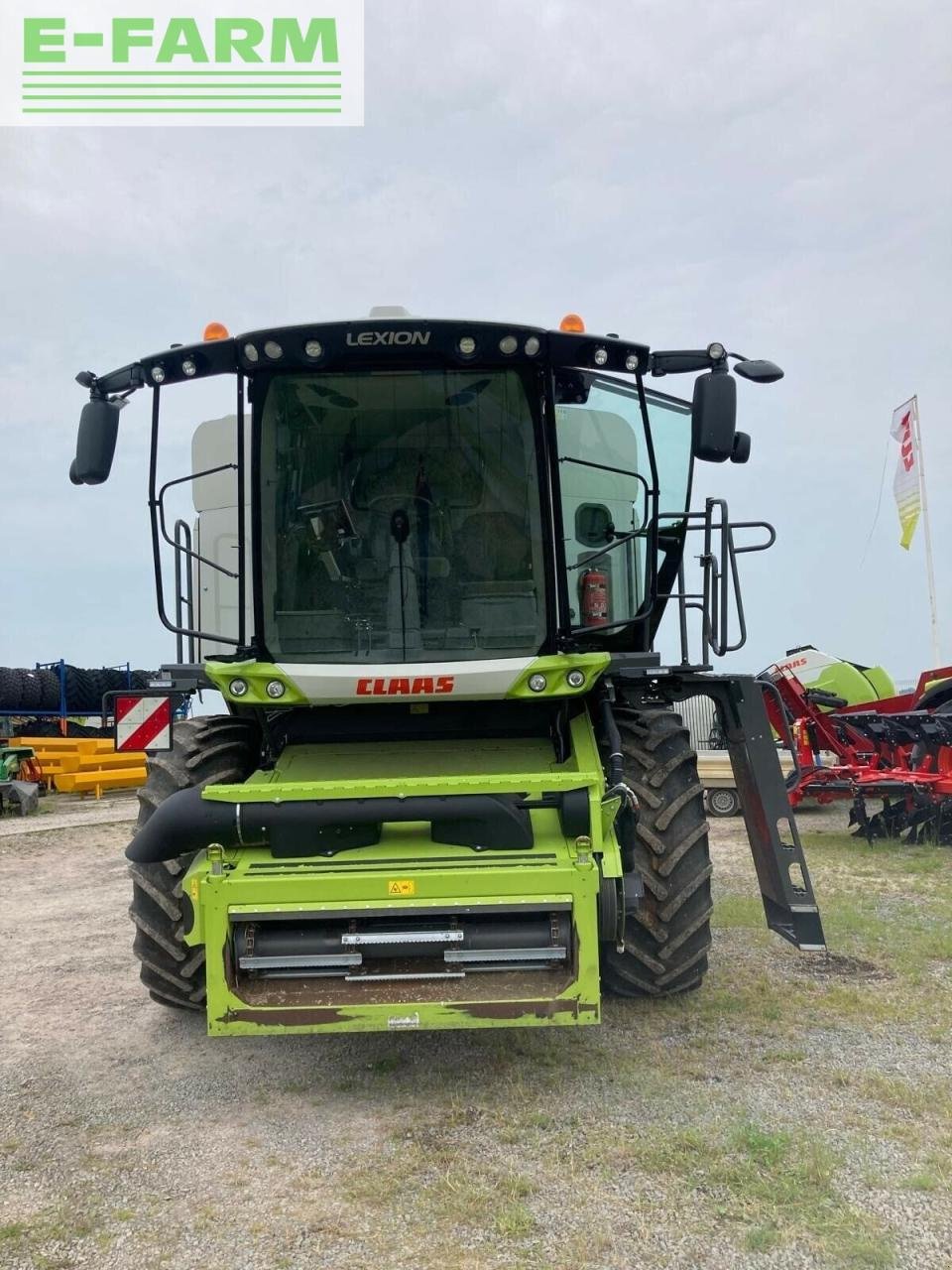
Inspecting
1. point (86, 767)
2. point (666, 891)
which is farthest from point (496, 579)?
point (86, 767)

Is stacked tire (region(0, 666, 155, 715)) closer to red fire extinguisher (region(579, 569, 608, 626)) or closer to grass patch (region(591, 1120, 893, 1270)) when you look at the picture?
red fire extinguisher (region(579, 569, 608, 626))

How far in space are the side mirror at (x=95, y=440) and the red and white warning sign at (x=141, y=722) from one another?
4037 millimetres

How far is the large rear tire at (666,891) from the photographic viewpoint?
14.7 feet

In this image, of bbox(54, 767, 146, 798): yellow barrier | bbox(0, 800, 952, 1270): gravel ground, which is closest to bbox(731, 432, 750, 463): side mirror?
bbox(0, 800, 952, 1270): gravel ground

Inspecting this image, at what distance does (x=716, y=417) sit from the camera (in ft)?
14.6

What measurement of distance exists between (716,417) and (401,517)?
1431 mm

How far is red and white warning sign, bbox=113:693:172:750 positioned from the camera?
8555 mm

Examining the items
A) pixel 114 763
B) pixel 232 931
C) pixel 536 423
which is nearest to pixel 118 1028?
pixel 232 931

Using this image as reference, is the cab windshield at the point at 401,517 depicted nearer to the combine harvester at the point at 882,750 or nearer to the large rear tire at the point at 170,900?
the large rear tire at the point at 170,900

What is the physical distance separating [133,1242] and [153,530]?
2.75 meters

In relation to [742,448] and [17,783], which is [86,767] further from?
[742,448]

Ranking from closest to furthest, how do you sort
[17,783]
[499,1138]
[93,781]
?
1. [499,1138]
2. [17,783]
3. [93,781]

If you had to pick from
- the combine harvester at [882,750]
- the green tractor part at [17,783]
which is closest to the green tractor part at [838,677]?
the combine harvester at [882,750]

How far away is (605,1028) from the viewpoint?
4.66m
